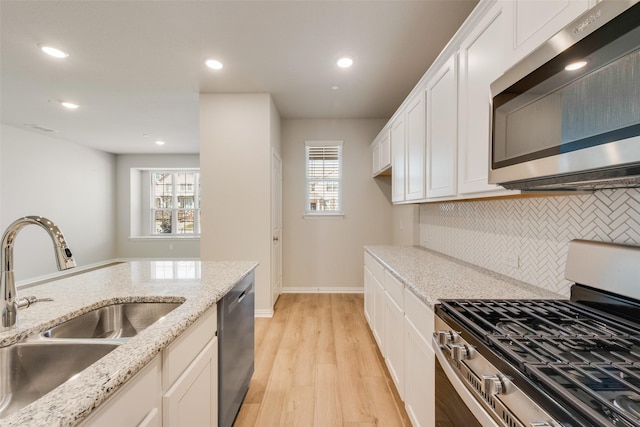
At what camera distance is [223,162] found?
3.36m

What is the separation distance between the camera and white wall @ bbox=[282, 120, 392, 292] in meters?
4.29

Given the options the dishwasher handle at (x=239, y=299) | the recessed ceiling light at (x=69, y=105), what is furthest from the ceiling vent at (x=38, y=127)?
the dishwasher handle at (x=239, y=299)

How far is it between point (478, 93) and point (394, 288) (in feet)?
4.14

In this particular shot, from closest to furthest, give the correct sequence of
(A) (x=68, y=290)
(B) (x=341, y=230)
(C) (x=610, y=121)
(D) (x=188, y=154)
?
(C) (x=610, y=121)
(A) (x=68, y=290)
(B) (x=341, y=230)
(D) (x=188, y=154)

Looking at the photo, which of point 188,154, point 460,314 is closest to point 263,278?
point 460,314

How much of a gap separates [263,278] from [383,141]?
2.33 meters

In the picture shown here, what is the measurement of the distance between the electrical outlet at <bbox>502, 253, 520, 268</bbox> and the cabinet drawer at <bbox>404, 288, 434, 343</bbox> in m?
0.65

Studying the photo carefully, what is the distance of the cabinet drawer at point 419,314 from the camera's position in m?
1.23

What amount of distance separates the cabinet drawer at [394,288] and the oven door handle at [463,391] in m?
0.59

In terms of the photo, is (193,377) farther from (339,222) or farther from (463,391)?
(339,222)

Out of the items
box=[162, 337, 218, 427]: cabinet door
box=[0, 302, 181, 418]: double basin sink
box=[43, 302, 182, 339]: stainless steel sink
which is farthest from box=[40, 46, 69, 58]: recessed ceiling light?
box=[162, 337, 218, 427]: cabinet door

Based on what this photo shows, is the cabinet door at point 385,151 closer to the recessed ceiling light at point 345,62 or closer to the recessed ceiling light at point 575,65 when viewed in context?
the recessed ceiling light at point 345,62

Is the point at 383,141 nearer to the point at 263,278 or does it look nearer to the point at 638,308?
the point at 263,278

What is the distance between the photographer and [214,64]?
270 cm
